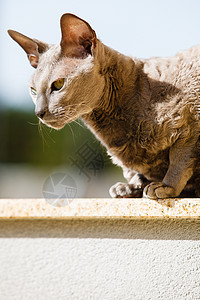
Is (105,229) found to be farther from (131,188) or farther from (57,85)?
(57,85)

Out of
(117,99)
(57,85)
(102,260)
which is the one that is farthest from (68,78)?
(102,260)

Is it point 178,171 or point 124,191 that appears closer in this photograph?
point 178,171

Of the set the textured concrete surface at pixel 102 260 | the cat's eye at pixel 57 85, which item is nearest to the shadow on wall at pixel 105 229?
the textured concrete surface at pixel 102 260

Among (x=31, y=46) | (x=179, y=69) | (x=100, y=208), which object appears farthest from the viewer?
(x=31, y=46)

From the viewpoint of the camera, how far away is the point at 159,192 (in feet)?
2.59

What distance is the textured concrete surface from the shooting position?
763 mm

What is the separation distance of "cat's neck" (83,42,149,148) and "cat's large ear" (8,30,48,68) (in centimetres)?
20

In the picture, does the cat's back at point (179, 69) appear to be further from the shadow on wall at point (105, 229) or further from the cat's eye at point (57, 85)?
the shadow on wall at point (105, 229)

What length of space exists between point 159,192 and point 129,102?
0.26m

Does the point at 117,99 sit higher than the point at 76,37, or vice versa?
the point at 76,37

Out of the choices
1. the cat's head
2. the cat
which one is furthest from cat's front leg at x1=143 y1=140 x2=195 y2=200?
the cat's head

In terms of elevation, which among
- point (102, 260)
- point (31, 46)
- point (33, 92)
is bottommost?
point (102, 260)

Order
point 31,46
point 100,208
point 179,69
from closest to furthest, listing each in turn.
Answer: point 100,208, point 179,69, point 31,46

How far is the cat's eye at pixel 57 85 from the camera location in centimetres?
83
